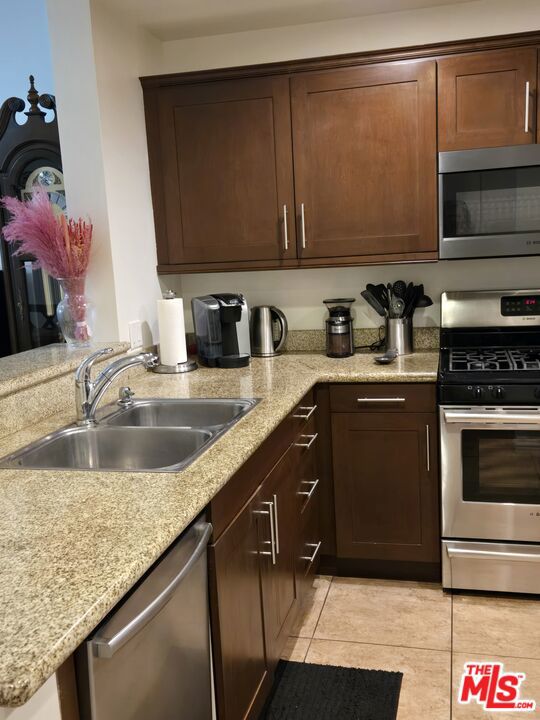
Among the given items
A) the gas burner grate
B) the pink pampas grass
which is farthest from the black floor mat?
the pink pampas grass

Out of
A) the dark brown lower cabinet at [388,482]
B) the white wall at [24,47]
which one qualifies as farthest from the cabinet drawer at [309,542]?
the white wall at [24,47]

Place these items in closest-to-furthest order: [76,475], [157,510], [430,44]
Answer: [157,510] < [76,475] < [430,44]

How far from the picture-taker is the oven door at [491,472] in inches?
103

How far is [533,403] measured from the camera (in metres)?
2.58

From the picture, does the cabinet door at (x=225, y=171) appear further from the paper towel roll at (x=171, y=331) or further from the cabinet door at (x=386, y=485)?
the cabinet door at (x=386, y=485)

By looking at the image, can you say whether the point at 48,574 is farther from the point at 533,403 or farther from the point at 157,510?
the point at 533,403

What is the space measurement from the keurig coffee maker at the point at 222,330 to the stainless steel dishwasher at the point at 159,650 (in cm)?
150

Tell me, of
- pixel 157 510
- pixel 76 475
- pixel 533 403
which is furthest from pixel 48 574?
pixel 533 403

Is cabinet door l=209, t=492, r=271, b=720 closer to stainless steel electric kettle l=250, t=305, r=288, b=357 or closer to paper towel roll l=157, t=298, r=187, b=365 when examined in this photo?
paper towel roll l=157, t=298, r=187, b=365

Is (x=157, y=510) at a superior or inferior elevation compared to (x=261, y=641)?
superior

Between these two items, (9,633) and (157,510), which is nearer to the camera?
(9,633)

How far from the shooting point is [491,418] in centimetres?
260

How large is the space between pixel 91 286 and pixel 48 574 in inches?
70.8

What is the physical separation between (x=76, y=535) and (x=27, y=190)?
2754 mm
